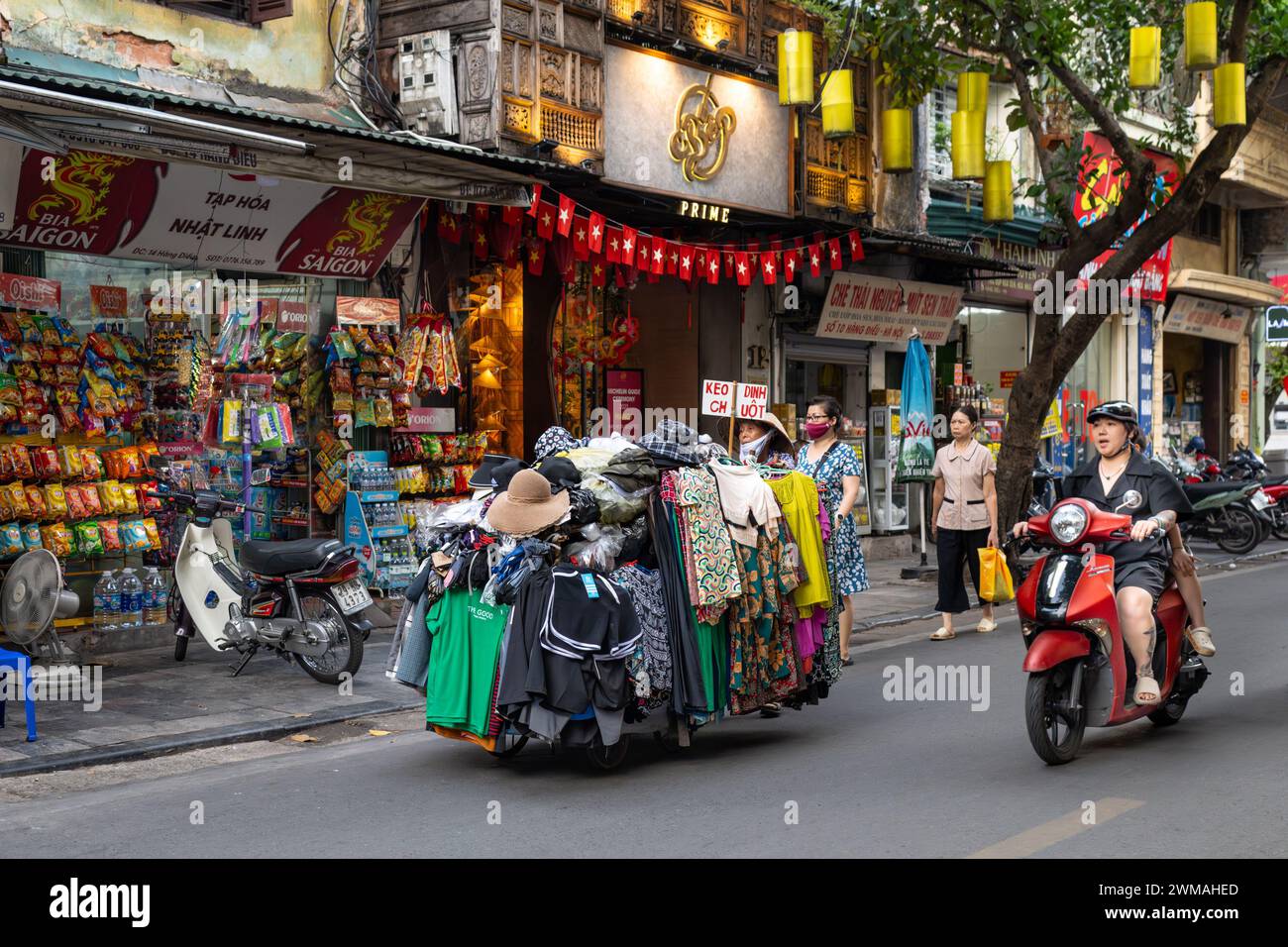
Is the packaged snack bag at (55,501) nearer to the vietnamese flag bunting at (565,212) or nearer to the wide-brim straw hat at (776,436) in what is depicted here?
the vietnamese flag bunting at (565,212)

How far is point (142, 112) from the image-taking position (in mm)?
8469

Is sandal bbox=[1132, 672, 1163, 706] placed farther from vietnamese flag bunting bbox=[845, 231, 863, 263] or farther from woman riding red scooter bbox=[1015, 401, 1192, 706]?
vietnamese flag bunting bbox=[845, 231, 863, 263]

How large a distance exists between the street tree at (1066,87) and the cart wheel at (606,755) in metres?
8.74

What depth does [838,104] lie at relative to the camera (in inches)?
488

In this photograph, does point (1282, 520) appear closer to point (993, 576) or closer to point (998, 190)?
point (998, 190)

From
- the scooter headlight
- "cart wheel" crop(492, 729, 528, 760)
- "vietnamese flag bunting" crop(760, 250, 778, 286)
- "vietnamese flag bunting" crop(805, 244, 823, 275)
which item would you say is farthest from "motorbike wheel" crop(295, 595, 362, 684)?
"vietnamese flag bunting" crop(805, 244, 823, 275)

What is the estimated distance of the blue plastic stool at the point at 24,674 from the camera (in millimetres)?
7391

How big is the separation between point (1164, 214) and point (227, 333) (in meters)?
9.54

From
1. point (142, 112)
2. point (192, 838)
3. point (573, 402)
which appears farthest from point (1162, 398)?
point (192, 838)

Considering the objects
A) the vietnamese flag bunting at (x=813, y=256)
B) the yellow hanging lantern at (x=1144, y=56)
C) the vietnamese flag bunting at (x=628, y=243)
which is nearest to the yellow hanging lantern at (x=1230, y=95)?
the yellow hanging lantern at (x=1144, y=56)

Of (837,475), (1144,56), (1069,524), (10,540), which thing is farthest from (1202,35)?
(10,540)

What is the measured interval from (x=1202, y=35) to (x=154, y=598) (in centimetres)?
982

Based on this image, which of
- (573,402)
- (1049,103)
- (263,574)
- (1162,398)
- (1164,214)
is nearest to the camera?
(263,574)

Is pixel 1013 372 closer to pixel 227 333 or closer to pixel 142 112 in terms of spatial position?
pixel 227 333
